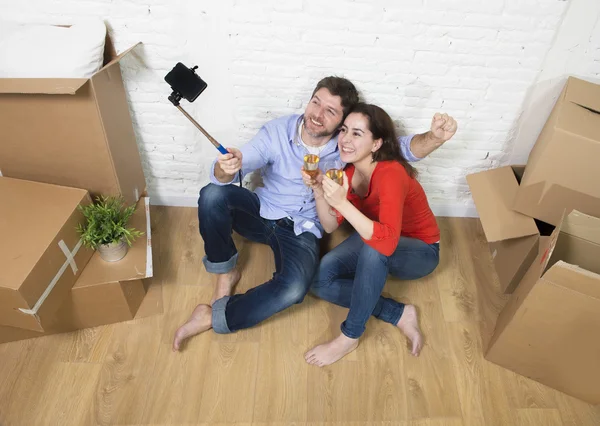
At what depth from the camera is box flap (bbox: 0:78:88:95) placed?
4.50 feet

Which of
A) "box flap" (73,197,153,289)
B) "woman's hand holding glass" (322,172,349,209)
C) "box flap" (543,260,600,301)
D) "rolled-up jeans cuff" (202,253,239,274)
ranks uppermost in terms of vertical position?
"woman's hand holding glass" (322,172,349,209)

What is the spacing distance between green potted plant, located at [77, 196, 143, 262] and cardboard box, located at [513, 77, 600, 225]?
135cm

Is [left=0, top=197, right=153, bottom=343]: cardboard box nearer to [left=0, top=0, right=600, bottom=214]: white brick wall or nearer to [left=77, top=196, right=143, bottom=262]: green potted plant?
[left=77, top=196, right=143, bottom=262]: green potted plant

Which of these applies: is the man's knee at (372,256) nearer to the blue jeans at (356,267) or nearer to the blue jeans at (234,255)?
the blue jeans at (356,267)

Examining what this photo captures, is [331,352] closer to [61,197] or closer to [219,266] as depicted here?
[219,266]

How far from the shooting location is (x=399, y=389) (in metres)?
1.59

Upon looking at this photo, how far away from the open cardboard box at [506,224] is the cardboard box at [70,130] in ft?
4.26

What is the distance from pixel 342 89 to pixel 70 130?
2.88 ft

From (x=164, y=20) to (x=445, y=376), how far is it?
1.50 m

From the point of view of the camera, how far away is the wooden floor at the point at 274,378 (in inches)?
59.7

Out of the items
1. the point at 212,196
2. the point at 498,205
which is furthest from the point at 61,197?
the point at 498,205

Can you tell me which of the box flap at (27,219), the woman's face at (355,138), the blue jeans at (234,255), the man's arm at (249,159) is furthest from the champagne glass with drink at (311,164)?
the box flap at (27,219)

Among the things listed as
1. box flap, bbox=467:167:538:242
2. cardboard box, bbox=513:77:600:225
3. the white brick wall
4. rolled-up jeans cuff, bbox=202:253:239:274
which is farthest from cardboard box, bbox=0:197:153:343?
cardboard box, bbox=513:77:600:225

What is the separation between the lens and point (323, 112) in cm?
152
